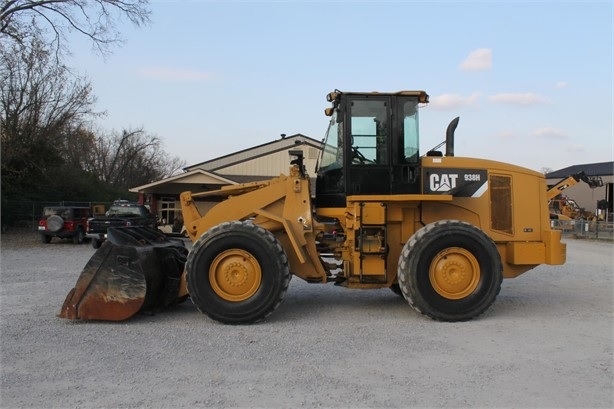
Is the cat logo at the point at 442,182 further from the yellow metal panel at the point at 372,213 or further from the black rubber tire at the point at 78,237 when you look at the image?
the black rubber tire at the point at 78,237

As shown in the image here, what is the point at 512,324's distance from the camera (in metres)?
7.19

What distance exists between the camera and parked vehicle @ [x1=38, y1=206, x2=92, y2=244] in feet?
75.3

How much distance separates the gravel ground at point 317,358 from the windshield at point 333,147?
2200 mm

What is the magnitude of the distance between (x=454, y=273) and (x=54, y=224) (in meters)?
20.1

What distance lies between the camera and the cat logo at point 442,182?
7789 mm

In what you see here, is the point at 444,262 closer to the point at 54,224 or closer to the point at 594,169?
the point at 54,224

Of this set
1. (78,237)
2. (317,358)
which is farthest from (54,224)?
(317,358)

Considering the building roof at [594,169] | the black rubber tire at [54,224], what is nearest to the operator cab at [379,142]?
the black rubber tire at [54,224]

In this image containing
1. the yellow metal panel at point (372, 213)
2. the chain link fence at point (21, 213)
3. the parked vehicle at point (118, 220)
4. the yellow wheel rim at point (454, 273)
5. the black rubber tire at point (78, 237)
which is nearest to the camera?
the yellow wheel rim at point (454, 273)

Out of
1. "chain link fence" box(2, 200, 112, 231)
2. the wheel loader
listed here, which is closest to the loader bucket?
the wheel loader

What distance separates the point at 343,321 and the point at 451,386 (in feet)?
8.73

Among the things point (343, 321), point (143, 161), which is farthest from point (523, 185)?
point (143, 161)

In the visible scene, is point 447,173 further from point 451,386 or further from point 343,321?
point 451,386

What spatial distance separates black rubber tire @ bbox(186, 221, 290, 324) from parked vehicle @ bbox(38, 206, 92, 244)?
1823 cm
